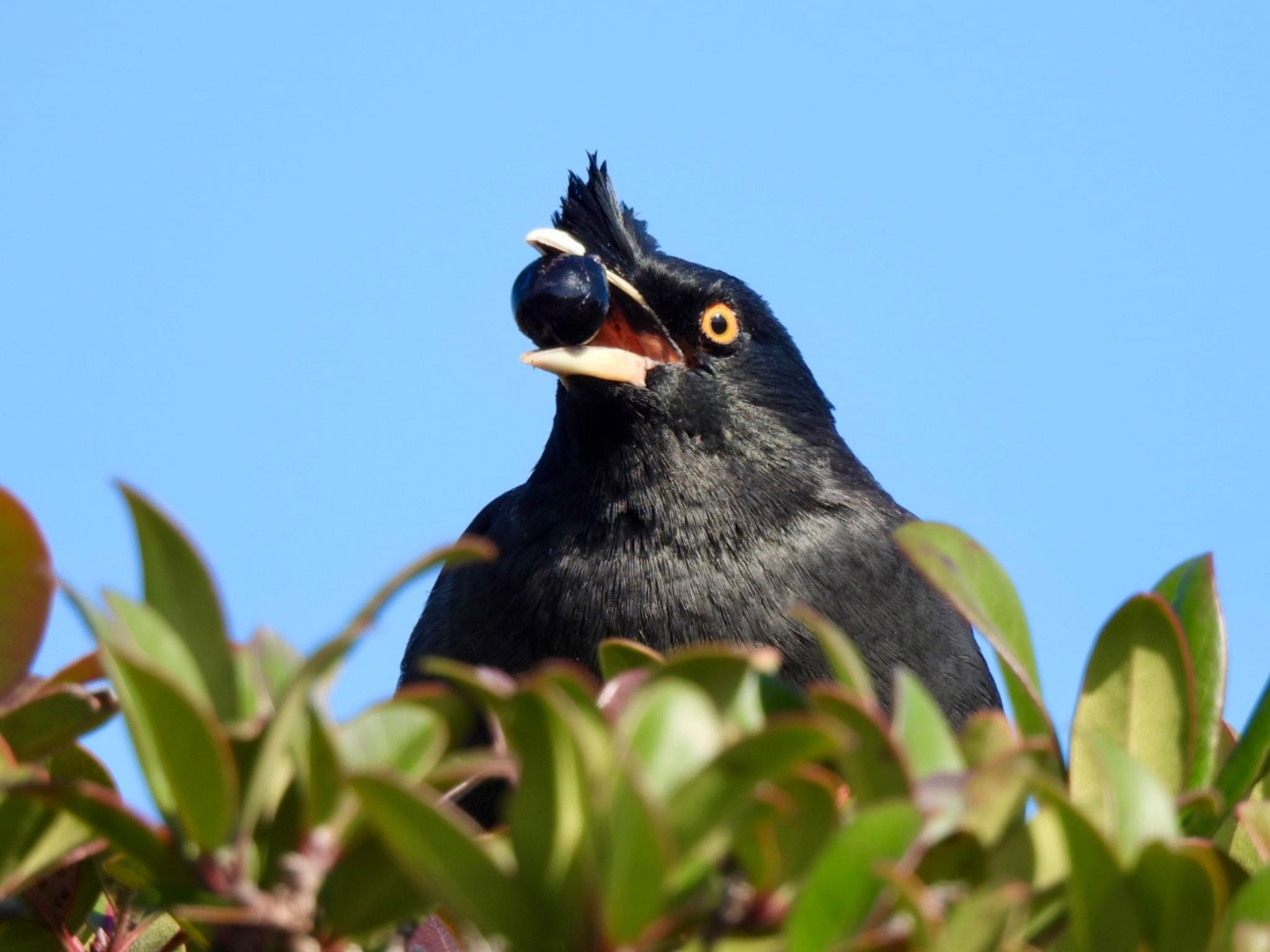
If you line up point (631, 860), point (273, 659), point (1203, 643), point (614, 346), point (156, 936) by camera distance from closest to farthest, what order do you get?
1. point (631, 860)
2. point (273, 659)
3. point (1203, 643)
4. point (156, 936)
5. point (614, 346)

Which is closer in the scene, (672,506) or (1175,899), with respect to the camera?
(1175,899)

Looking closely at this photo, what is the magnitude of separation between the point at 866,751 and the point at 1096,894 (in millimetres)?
200

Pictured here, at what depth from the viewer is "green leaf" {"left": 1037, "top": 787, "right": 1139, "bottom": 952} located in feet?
4.01

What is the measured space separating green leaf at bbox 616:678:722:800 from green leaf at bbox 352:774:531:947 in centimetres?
13

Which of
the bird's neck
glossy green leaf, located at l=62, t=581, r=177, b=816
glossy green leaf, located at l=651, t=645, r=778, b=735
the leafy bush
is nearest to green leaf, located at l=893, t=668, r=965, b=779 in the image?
the leafy bush

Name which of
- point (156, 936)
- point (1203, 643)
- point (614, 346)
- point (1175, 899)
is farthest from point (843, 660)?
point (614, 346)

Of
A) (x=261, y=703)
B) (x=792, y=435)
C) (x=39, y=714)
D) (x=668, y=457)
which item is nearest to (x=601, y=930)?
(x=261, y=703)

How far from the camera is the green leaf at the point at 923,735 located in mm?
1292

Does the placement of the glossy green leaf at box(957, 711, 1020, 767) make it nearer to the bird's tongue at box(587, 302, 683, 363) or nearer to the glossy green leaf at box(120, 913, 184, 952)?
the glossy green leaf at box(120, 913, 184, 952)

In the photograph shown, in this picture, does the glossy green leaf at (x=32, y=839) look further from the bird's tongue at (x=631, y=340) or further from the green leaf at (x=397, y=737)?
the bird's tongue at (x=631, y=340)

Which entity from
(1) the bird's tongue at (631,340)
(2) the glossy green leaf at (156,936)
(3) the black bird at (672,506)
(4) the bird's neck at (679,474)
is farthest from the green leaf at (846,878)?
(1) the bird's tongue at (631,340)

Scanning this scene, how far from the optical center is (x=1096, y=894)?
1.25 m

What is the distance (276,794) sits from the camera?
4.25 ft

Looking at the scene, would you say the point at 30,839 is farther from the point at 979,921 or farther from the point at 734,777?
the point at 979,921
